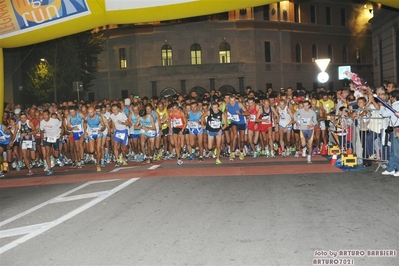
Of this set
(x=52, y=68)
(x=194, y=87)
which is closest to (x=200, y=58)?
(x=194, y=87)

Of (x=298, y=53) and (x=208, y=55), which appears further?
(x=298, y=53)

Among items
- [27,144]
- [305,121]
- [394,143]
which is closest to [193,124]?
[305,121]

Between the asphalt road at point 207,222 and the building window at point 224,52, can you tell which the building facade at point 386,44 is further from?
the building window at point 224,52

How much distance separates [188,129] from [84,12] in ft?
22.3

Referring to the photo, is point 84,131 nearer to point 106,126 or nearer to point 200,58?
point 106,126

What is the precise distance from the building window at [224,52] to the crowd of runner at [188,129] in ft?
127

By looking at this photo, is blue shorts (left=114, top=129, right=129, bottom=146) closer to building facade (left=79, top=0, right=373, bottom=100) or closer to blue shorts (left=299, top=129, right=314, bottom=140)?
blue shorts (left=299, top=129, right=314, bottom=140)

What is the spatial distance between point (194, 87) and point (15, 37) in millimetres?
44236

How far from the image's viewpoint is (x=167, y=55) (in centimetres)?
5703

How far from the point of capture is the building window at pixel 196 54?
5703 cm

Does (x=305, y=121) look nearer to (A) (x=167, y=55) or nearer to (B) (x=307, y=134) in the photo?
(B) (x=307, y=134)

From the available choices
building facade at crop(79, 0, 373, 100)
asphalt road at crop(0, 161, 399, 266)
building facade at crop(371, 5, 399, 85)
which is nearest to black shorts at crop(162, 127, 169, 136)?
asphalt road at crop(0, 161, 399, 266)

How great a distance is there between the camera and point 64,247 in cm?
726

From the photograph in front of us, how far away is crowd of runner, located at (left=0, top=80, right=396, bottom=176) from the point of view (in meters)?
16.9
